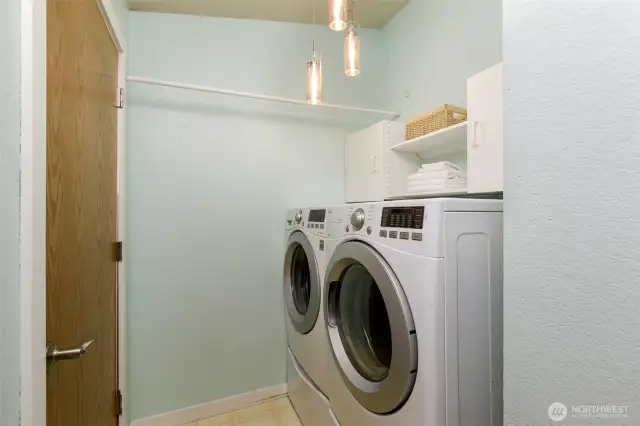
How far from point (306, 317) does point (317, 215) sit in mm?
544

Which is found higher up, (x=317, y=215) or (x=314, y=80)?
(x=314, y=80)

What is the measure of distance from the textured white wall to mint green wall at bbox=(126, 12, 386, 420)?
1.63m

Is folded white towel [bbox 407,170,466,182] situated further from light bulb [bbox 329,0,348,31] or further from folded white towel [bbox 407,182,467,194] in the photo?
light bulb [bbox 329,0,348,31]

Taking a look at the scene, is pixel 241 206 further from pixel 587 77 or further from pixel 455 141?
pixel 587 77

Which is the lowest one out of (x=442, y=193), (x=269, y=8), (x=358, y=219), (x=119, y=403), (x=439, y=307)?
(x=119, y=403)

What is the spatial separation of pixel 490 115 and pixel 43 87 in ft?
4.96

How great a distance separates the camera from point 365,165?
2.12 metres

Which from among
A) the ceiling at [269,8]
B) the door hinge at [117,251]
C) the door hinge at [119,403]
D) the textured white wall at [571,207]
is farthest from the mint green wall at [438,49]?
the door hinge at [119,403]

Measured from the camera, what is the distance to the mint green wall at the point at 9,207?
63 cm

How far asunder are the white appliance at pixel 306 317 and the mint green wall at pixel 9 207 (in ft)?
3.46

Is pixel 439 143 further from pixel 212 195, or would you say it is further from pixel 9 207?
pixel 9 207

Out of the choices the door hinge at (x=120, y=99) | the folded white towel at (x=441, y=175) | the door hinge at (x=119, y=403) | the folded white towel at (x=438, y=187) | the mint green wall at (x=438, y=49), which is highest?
the mint green wall at (x=438, y=49)

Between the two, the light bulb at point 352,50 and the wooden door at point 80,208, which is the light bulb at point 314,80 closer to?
the light bulb at point 352,50

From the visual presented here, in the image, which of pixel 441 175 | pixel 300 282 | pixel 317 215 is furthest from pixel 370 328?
pixel 441 175
